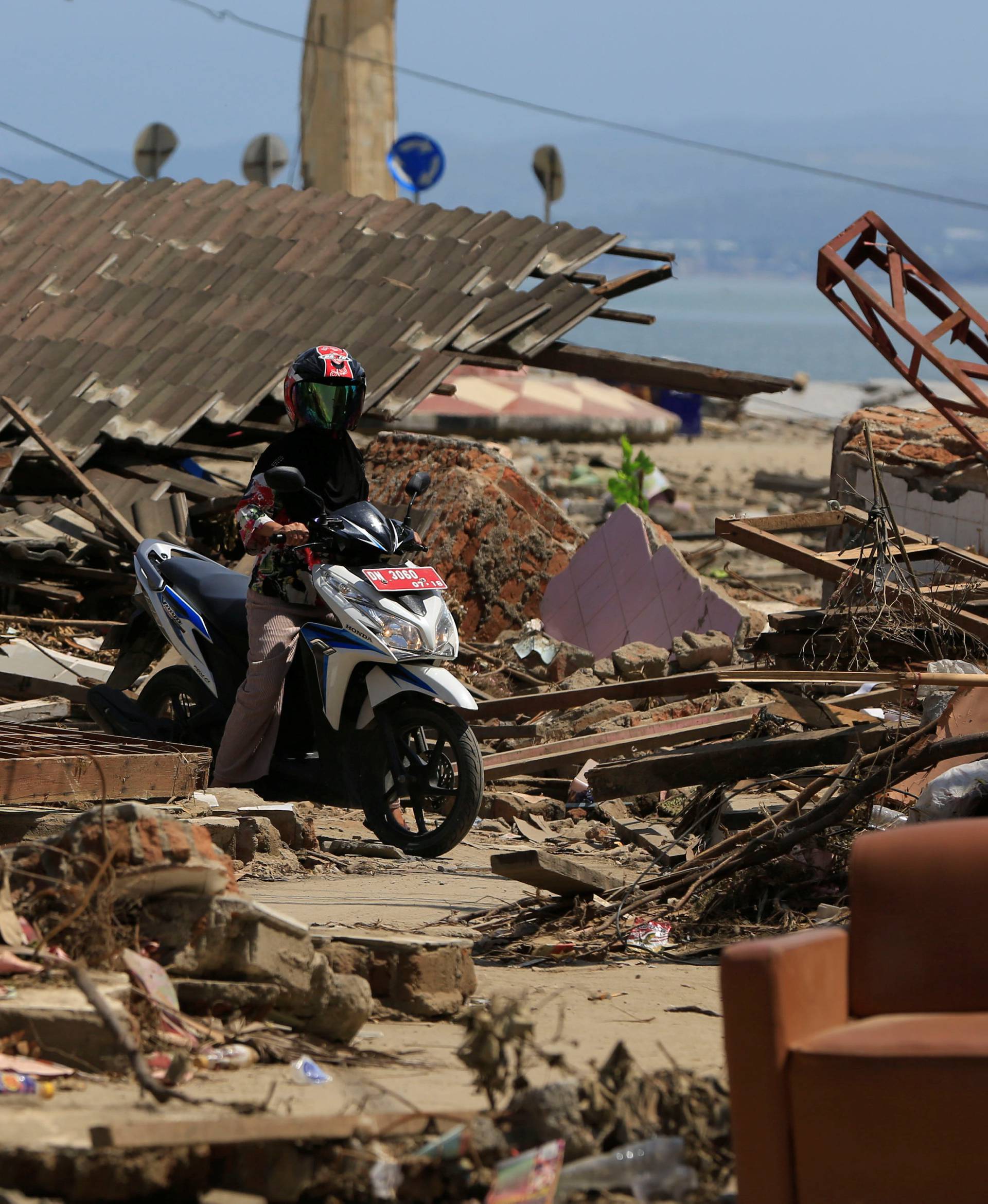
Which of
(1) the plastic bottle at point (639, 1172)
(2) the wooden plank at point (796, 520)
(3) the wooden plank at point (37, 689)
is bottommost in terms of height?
(1) the plastic bottle at point (639, 1172)

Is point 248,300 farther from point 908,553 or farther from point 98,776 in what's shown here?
point 98,776

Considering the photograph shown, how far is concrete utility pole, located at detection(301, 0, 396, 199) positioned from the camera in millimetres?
25156

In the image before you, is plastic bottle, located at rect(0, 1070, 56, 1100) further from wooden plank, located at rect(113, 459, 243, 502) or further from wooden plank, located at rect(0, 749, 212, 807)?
wooden plank, located at rect(113, 459, 243, 502)

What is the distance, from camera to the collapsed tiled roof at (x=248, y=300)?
38.5 ft

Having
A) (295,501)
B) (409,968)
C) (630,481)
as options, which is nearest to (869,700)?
(295,501)

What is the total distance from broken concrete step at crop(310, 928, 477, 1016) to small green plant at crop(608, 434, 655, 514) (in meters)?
12.0

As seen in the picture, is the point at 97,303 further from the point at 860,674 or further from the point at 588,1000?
the point at 588,1000

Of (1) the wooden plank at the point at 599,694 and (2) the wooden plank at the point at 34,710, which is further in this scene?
(2) the wooden plank at the point at 34,710

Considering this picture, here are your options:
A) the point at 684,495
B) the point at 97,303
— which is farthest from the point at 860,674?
the point at 684,495

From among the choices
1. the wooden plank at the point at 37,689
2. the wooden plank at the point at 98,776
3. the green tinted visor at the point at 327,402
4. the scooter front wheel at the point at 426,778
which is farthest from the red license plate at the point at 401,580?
the wooden plank at the point at 37,689

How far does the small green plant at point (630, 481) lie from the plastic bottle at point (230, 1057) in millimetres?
12638

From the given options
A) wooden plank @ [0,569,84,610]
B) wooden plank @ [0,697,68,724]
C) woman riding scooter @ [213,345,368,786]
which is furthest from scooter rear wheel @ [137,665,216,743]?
wooden plank @ [0,569,84,610]

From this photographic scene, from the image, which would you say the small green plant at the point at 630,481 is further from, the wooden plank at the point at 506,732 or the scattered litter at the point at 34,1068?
the scattered litter at the point at 34,1068

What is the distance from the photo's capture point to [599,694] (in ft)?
28.0
